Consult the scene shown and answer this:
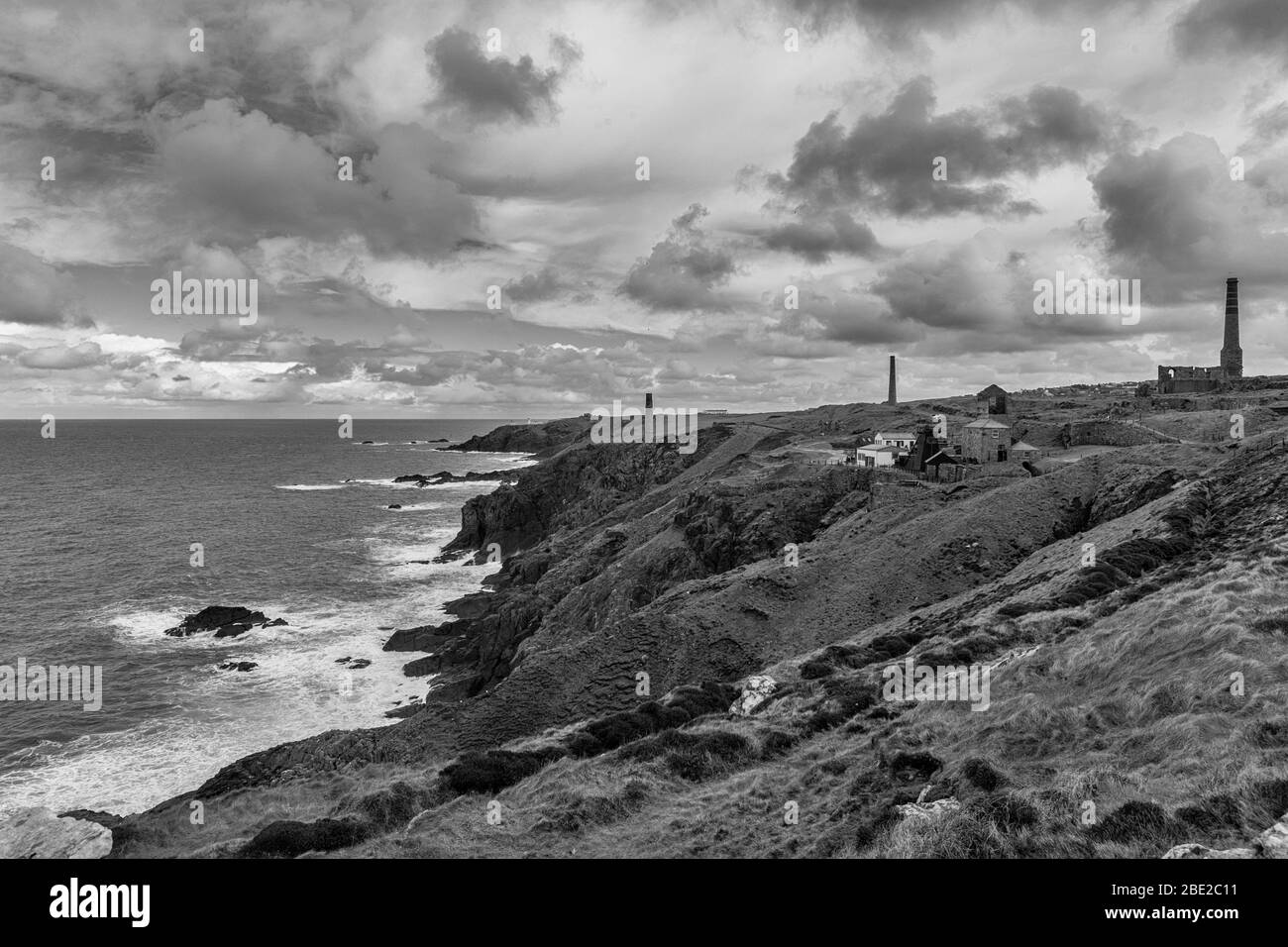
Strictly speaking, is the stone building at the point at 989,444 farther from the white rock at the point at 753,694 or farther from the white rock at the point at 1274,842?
the white rock at the point at 1274,842

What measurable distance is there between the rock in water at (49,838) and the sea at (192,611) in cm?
1656

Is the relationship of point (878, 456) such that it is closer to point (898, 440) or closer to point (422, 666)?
point (898, 440)

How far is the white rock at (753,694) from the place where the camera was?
89.4ft

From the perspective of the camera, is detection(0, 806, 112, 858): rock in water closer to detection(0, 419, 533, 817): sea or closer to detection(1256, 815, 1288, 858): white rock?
detection(0, 419, 533, 817): sea

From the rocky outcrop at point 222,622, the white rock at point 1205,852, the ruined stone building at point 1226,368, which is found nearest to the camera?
the white rock at point 1205,852

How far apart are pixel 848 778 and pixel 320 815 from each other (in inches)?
653

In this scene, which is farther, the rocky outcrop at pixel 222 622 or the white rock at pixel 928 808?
the rocky outcrop at pixel 222 622

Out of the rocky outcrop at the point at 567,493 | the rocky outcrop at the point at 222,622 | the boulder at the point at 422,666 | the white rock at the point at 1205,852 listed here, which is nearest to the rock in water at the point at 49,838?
the white rock at the point at 1205,852

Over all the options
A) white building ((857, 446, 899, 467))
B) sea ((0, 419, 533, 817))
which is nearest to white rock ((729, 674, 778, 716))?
sea ((0, 419, 533, 817))

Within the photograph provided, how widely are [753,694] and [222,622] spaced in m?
52.0

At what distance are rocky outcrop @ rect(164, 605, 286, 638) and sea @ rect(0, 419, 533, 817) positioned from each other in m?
1.09

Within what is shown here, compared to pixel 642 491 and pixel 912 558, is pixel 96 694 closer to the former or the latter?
pixel 912 558

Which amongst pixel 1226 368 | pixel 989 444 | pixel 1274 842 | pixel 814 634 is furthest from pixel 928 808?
pixel 1226 368
